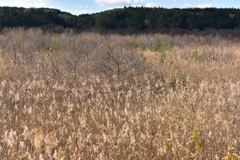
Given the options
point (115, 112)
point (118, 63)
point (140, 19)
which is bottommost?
point (115, 112)

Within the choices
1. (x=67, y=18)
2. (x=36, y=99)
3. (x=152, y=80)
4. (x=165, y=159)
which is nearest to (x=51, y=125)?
(x=36, y=99)

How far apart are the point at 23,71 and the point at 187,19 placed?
122 feet

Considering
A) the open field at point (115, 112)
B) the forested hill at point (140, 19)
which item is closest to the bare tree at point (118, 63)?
the open field at point (115, 112)

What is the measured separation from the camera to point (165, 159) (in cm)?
278

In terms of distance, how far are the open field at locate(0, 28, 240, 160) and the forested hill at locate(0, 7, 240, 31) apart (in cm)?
3158

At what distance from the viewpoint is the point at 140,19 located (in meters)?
41.3

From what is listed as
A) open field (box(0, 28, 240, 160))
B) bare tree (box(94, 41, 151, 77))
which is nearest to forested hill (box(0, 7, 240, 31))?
open field (box(0, 28, 240, 160))

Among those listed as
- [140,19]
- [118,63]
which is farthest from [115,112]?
[140,19]

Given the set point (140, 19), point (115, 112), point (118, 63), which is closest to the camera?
point (115, 112)

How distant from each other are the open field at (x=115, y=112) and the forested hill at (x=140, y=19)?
31.6 m

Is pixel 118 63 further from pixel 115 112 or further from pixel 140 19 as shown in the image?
pixel 140 19

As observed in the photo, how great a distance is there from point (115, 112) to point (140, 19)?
39.5 m

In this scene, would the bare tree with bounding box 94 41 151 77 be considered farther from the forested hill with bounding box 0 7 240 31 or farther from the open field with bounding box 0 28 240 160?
the forested hill with bounding box 0 7 240 31

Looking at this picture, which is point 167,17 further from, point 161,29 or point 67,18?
point 67,18
